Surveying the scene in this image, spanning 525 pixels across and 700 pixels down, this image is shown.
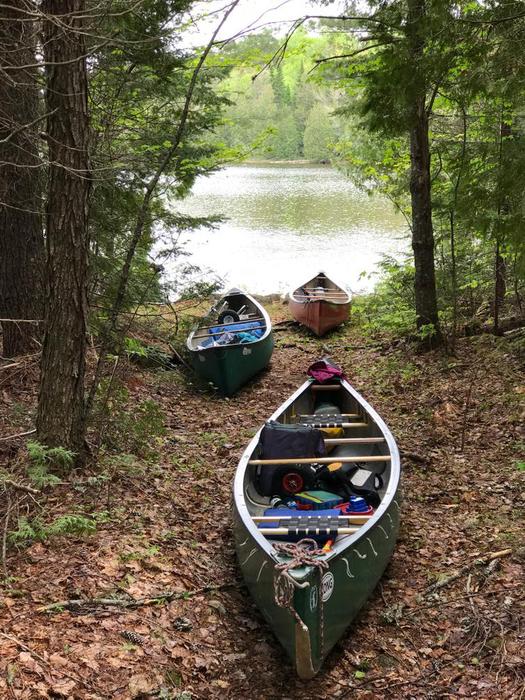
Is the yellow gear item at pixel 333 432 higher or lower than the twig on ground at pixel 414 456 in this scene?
higher

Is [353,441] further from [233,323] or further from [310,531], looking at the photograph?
[233,323]

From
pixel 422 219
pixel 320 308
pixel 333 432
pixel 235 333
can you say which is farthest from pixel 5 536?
pixel 320 308

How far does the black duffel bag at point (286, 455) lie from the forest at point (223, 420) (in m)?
0.04

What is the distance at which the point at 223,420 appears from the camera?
8.30 metres

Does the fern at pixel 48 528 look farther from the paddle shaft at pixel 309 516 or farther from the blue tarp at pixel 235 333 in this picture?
the blue tarp at pixel 235 333

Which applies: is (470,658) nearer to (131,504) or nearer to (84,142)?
(131,504)

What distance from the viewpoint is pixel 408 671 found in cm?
378

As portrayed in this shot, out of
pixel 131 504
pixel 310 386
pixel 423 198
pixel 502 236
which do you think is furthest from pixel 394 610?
pixel 423 198

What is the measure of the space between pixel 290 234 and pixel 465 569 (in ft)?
67.2

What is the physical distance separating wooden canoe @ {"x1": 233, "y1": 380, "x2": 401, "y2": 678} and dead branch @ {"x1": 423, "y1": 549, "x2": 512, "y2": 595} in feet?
1.32

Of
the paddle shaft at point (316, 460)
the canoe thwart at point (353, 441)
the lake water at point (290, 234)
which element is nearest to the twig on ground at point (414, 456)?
the canoe thwart at point (353, 441)

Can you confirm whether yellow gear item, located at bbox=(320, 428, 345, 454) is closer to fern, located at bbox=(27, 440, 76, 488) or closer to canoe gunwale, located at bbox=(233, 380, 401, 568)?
canoe gunwale, located at bbox=(233, 380, 401, 568)

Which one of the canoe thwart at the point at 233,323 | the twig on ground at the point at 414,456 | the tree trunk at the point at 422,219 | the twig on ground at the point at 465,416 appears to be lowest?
the twig on ground at the point at 414,456

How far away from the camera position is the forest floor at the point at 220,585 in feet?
11.0
